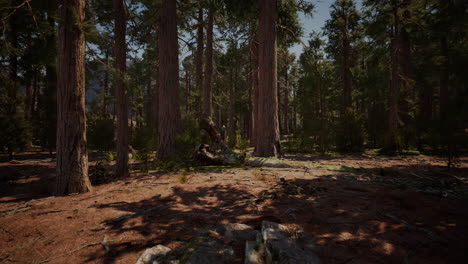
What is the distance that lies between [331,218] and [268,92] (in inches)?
262

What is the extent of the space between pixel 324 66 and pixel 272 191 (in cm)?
1272

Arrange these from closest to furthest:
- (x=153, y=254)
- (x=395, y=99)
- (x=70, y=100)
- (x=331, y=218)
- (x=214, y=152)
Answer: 1. (x=153, y=254)
2. (x=331, y=218)
3. (x=70, y=100)
4. (x=214, y=152)
5. (x=395, y=99)

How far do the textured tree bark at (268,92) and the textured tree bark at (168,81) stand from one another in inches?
150

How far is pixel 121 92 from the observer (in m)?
7.27

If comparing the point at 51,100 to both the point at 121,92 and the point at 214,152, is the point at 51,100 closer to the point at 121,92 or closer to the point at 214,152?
the point at 121,92

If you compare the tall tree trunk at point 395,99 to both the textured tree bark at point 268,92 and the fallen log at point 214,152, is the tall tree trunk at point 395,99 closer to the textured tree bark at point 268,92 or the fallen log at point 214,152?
the textured tree bark at point 268,92

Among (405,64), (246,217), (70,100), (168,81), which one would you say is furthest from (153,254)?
Answer: (405,64)

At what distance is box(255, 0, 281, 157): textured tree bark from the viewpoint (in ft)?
29.3

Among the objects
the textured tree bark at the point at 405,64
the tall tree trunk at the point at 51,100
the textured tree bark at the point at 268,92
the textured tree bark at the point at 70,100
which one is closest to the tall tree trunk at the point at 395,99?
the textured tree bark at the point at 405,64

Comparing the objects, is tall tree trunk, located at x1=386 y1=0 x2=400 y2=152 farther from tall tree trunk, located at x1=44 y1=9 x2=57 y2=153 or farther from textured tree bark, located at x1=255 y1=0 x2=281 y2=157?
tall tree trunk, located at x1=44 y1=9 x2=57 y2=153

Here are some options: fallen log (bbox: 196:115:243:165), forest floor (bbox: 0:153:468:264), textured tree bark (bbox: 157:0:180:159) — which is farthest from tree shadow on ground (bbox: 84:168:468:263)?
textured tree bark (bbox: 157:0:180:159)

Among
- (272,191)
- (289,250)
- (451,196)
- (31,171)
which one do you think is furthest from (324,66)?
(31,171)

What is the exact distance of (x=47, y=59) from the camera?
13328 millimetres

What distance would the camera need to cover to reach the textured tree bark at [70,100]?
475cm
